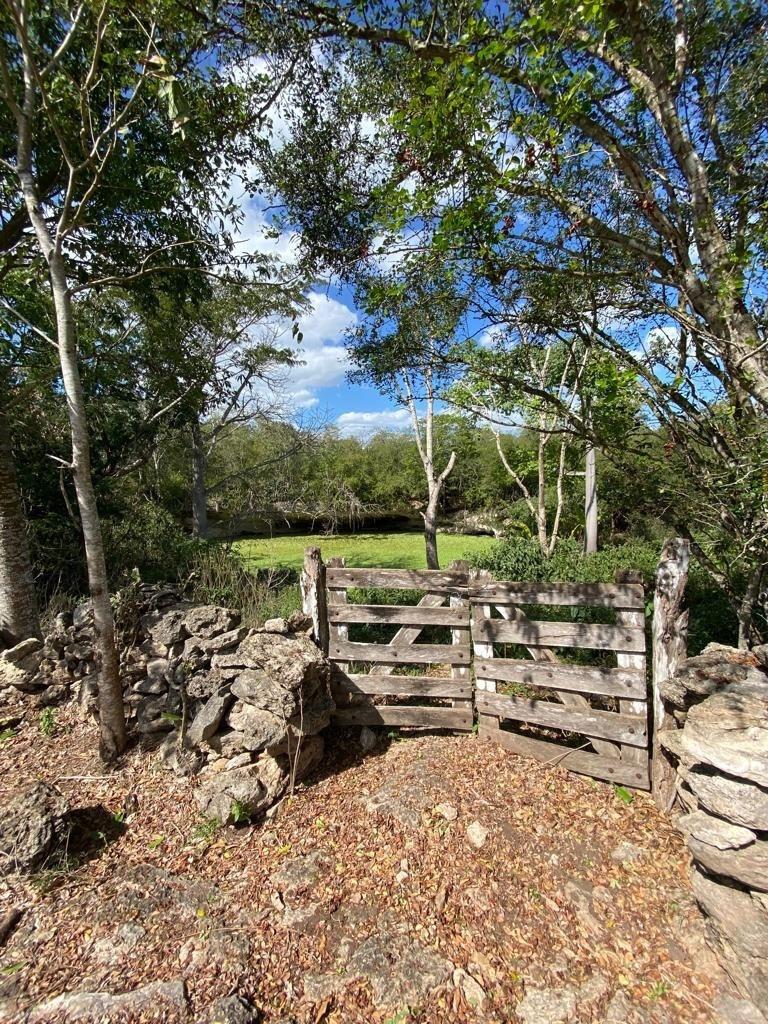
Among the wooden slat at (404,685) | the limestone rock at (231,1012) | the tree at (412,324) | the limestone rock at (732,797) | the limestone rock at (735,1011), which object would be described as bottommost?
the limestone rock at (735,1011)

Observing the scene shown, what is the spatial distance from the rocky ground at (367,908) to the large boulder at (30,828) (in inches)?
4.4

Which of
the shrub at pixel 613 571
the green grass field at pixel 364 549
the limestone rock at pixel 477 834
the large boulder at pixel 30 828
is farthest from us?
the green grass field at pixel 364 549

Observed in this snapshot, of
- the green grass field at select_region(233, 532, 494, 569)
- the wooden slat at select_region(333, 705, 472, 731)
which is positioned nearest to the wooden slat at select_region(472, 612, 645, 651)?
the wooden slat at select_region(333, 705, 472, 731)

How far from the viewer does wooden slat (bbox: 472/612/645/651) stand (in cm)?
341

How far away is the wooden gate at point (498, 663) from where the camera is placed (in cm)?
344


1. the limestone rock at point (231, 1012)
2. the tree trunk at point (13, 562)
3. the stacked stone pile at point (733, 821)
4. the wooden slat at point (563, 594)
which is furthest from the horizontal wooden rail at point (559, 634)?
the tree trunk at point (13, 562)

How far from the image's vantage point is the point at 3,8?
315cm

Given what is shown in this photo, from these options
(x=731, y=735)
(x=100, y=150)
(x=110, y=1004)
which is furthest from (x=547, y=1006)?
(x=100, y=150)

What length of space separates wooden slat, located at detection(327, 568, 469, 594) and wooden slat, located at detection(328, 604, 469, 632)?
193 millimetres

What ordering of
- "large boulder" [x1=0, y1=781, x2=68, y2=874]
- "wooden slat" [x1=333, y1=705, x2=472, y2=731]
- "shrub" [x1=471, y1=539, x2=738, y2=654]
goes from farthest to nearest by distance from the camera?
"shrub" [x1=471, y1=539, x2=738, y2=654] < "wooden slat" [x1=333, y1=705, x2=472, y2=731] < "large boulder" [x1=0, y1=781, x2=68, y2=874]

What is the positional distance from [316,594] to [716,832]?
3.23m

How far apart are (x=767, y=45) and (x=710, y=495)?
3.62 metres

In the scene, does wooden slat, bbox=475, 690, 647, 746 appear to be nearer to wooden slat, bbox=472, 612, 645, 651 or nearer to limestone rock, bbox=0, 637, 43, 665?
wooden slat, bbox=472, 612, 645, 651

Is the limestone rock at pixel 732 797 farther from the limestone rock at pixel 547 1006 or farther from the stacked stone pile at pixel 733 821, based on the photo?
the limestone rock at pixel 547 1006
